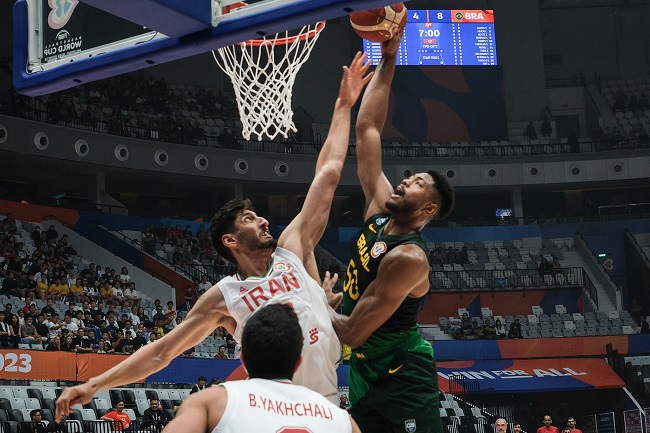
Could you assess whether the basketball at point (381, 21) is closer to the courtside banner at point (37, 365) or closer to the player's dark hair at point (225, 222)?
the player's dark hair at point (225, 222)

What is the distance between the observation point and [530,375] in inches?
856

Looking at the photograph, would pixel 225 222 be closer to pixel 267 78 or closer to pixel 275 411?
pixel 275 411

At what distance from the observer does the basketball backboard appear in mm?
4699

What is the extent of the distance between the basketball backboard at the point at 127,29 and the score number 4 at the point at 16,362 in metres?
9.23

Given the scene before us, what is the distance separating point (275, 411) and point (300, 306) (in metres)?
1.38

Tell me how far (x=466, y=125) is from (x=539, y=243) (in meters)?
5.45

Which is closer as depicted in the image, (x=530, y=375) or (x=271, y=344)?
(x=271, y=344)

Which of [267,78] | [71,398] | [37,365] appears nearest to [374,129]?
[71,398]

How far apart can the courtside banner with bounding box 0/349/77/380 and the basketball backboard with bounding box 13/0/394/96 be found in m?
9.29

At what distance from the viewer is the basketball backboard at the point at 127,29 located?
4699 millimetres

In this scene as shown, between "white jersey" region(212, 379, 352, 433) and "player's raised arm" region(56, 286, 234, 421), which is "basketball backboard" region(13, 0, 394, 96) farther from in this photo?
"white jersey" region(212, 379, 352, 433)

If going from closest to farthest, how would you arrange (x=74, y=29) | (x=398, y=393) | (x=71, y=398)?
1. (x=71, y=398)
2. (x=398, y=393)
3. (x=74, y=29)

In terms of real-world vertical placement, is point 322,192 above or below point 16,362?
above

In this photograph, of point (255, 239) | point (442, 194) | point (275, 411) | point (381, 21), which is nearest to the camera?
point (275, 411)
